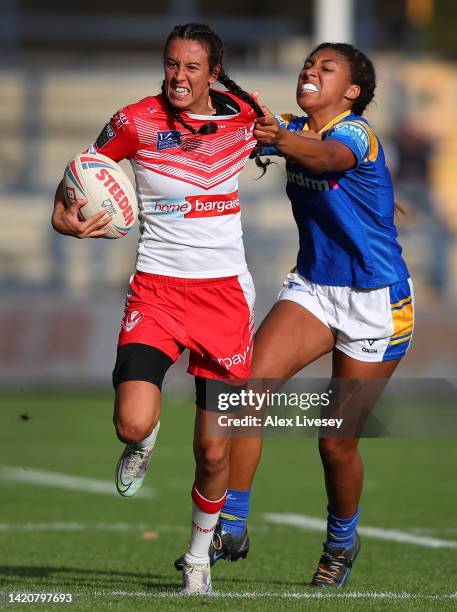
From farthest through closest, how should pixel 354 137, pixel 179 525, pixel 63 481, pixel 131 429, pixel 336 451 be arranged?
1. pixel 63 481
2. pixel 179 525
3. pixel 336 451
4. pixel 354 137
5. pixel 131 429

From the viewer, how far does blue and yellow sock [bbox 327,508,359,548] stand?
636 centimetres

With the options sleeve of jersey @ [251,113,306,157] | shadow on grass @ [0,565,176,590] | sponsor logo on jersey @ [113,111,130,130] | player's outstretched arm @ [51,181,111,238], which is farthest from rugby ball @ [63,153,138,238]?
shadow on grass @ [0,565,176,590]

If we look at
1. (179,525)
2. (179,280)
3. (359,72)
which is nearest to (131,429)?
(179,280)

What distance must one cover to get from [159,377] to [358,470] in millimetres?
1297

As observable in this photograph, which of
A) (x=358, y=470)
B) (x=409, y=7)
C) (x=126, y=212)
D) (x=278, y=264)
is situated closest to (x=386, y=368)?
(x=358, y=470)

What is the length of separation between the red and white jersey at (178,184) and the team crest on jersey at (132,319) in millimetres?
194

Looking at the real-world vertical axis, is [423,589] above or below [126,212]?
below

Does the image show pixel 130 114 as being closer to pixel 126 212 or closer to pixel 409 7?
pixel 126 212

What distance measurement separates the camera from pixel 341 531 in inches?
251

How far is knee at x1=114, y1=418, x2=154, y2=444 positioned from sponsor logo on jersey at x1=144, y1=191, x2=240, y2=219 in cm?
91

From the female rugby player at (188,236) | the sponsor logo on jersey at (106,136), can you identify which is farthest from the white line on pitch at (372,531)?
the sponsor logo on jersey at (106,136)

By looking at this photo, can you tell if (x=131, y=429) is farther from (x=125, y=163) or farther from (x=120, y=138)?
(x=125, y=163)

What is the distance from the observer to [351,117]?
630 cm

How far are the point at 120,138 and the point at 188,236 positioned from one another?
19.9 inches
